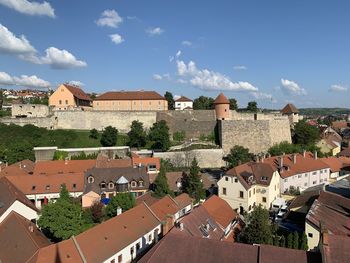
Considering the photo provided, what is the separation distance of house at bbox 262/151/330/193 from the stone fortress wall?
35.0 ft

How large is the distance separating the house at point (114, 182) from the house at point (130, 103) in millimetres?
24623

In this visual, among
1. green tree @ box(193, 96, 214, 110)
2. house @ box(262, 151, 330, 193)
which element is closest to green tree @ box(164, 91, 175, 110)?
green tree @ box(193, 96, 214, 110)

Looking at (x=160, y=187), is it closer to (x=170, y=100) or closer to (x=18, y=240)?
(x=18, y=240)

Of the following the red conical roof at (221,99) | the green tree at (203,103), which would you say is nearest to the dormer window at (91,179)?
the red conical roof at (221,99)

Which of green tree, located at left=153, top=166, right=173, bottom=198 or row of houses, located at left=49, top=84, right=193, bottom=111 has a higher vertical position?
row of houses, located at left=49, top=84, right=193, bottom=111

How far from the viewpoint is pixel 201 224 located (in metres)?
19.6

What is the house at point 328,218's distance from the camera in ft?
61.8

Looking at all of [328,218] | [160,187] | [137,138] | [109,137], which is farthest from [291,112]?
[328,218]

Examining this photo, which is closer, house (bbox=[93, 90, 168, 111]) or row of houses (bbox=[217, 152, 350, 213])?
row of houses (bbox=[217, 152, 350, 213])

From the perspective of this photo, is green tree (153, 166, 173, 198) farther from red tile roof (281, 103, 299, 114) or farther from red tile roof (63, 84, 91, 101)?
red tile roof (281, 103, 299, 114)

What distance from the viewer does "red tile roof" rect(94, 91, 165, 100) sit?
55.8 meters

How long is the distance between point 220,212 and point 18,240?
41.4 feet

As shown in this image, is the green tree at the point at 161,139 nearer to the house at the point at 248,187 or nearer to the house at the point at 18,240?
the house at the point at 248,187

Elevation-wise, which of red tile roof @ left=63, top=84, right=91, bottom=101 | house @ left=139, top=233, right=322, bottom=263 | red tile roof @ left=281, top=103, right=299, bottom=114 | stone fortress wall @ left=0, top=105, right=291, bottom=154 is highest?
red tile roof @ left=63, top=84, right=91, bottom=101
